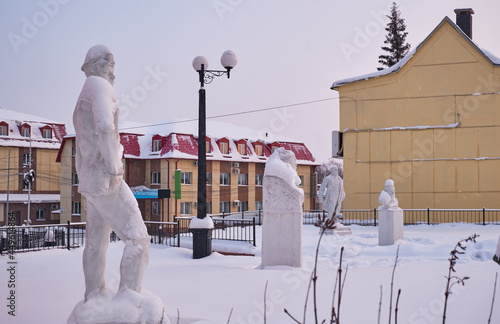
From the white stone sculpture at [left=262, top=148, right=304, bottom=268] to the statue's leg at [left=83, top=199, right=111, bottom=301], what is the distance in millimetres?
4778

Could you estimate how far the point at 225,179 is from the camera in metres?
43.1

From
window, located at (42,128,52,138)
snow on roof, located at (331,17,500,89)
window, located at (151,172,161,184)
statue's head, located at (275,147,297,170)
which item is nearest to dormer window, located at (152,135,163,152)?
window, located at (151,172,161,184)

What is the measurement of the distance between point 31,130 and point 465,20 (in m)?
35.1

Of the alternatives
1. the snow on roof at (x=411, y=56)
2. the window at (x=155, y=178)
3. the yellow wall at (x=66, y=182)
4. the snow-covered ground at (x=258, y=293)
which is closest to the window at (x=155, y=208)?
the window at (x=155, y=178)

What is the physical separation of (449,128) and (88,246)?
23295mm

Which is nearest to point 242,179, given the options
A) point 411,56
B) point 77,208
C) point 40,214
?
point 77,208

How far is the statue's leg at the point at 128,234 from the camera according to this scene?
493 centimetres

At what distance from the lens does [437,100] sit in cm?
2527

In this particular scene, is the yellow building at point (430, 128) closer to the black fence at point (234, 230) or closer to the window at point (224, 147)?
the black fence at point (234, 230)

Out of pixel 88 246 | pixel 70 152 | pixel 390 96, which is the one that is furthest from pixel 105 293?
pixel 70 152

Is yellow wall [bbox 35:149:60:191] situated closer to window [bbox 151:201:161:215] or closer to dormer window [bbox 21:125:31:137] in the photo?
dormer window [bbox 21:125:31:137]

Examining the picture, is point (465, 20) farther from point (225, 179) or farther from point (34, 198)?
point (34, 198)

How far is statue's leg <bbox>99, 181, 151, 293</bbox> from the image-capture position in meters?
4.93

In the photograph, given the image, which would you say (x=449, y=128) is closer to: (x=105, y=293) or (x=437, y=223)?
(x=437, y=223)
